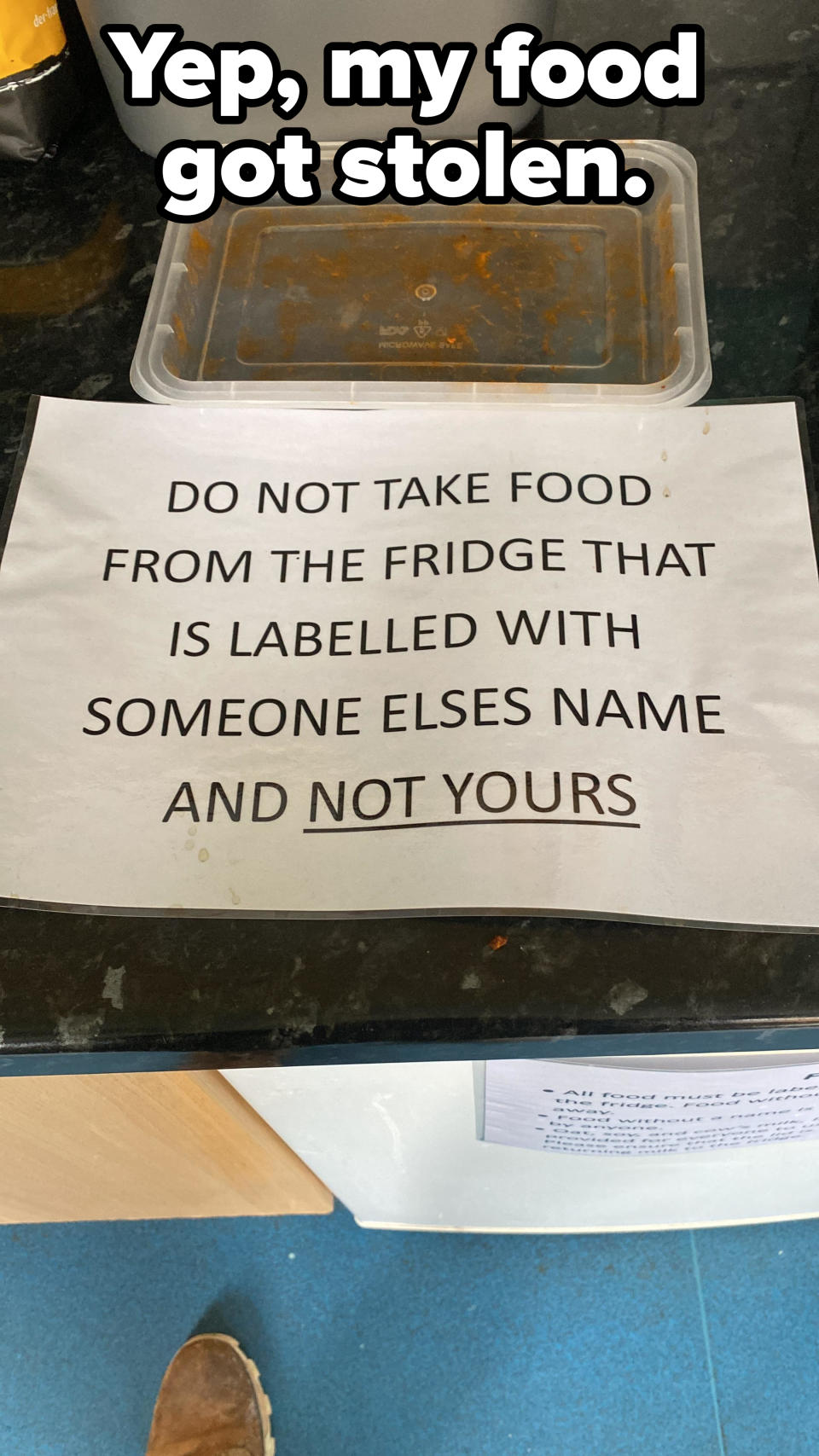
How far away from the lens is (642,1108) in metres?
0.52

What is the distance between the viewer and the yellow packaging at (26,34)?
0.56 metres

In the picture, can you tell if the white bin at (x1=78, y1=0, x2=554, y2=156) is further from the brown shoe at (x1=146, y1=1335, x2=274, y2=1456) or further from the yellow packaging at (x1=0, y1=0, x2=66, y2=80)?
the brown shoe at (x1=146, y1=1335, x2=274, y2=1456)

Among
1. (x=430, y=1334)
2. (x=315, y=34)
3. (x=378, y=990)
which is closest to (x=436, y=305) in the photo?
(x=315, y=34)

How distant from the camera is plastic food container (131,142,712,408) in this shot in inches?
20.4

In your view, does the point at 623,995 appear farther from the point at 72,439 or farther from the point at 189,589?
the point at 72,439

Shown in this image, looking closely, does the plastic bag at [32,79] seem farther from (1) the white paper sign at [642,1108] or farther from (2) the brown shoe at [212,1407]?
(2) the brown shoe at [212,1407]

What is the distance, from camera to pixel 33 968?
375 millimetres

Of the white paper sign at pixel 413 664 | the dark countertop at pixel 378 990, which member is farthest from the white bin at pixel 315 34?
the dark countertop at pixel 378 990

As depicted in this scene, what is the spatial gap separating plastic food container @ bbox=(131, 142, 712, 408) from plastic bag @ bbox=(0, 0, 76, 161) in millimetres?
126

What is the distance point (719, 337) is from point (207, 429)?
0.28 meters

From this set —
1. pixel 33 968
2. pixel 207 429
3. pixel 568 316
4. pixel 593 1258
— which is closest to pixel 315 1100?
pixel 33 968

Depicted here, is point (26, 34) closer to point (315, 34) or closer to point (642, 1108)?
point (315, 34)

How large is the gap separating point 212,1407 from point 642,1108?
65 centimetres

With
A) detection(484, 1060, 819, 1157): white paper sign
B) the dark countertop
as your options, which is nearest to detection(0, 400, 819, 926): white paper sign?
the dark countertop
